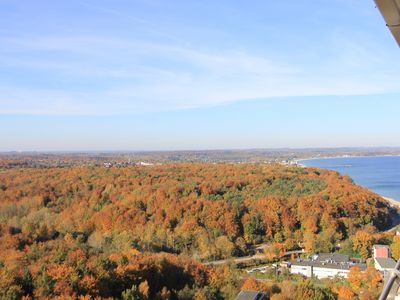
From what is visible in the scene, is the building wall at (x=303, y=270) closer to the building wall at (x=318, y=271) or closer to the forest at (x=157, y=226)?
the building wall at (x=318, y=271)

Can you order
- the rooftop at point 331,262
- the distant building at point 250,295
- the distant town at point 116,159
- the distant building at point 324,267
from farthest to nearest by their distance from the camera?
1. the distant town at point 116,159
2. the rooftop at point 331,262
3. the distant building at point 324,267
4. the distant building at point 250,295

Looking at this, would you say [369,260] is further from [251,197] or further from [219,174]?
[219,174]

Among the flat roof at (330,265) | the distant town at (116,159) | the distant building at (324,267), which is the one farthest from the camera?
the distant town at (116,159)

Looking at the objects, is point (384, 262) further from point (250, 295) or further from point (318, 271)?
point (250, 295)

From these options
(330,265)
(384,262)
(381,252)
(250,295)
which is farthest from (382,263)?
(250,295)

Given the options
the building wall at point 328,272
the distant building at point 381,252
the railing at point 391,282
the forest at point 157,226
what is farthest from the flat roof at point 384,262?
the railing at point 391,282

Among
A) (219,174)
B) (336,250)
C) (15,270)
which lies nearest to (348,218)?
(336,250)
